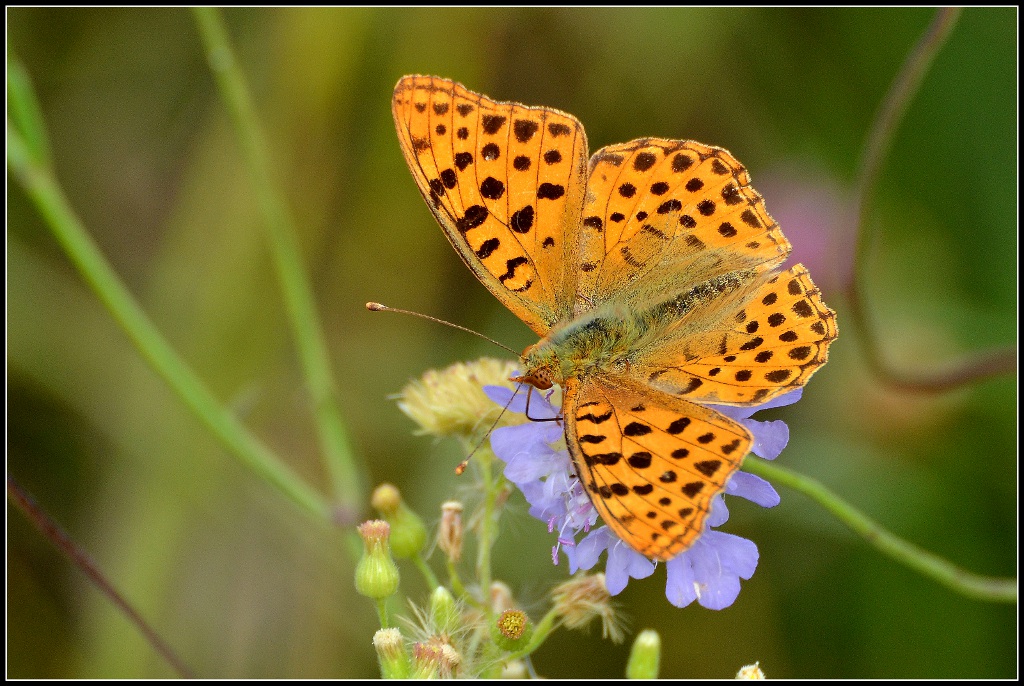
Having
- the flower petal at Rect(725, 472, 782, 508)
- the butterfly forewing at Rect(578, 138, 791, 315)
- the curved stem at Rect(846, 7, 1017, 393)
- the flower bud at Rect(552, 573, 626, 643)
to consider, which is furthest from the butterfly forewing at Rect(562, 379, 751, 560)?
the curved stem at Rect(846, 7, 1017, 393)

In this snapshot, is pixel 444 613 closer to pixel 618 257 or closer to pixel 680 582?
pixel 680 582

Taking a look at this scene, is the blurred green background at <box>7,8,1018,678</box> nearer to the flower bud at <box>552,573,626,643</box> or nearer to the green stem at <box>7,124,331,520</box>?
the green stem at <box>7,124,331,520</box>

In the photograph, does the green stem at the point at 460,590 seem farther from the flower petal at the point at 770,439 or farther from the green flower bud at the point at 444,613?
the flower petal at the point at 770,439

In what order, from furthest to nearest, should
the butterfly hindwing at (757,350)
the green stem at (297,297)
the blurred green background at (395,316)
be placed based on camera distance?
1. the blurred green background at (395,316)
2. the green stem at (297,297)
3. the butterfly hindwing at (757,350)

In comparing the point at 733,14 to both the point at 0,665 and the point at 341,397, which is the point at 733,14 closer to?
the point at 341,397

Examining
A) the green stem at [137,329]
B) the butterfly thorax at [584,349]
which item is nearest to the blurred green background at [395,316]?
the green stem at [137,329]

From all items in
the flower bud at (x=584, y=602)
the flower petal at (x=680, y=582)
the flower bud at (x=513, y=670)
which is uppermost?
the flower petal at (x=680, y=582)

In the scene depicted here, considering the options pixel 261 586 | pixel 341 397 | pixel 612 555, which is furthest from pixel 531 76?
pixel 612 555

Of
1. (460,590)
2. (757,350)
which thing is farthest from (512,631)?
(757,350)
